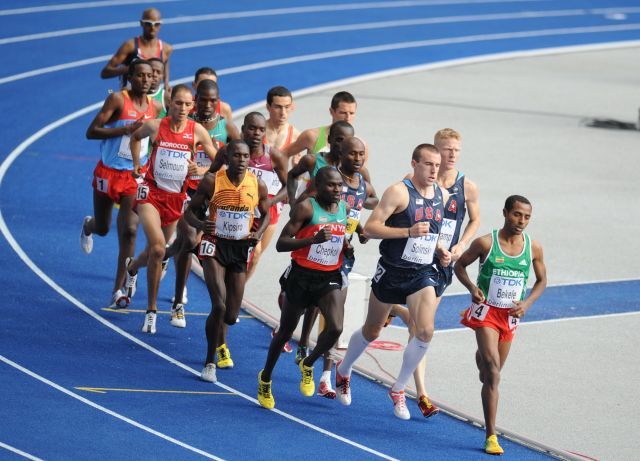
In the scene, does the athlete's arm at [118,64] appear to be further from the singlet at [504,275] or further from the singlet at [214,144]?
the singlet at [504,275]

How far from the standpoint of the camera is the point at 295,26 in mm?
28703

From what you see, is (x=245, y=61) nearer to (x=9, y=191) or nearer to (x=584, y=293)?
(x=9, y=191)

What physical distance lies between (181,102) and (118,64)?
375cm

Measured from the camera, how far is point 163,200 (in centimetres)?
1047

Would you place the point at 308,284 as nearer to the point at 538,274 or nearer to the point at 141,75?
the point at 538,274

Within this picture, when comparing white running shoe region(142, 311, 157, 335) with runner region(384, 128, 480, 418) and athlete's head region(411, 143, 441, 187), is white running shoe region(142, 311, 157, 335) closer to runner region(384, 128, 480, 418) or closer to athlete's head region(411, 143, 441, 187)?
runner region(384, 128, 480, 418)

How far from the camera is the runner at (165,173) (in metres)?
10.3

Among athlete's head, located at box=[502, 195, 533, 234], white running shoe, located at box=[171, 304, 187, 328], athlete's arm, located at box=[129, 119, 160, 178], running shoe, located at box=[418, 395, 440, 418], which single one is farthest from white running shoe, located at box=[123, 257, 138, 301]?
athlete's head, located at box=[502, 195, 533, 234]

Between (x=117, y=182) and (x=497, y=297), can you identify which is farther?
Answer: (x=117, y=182)

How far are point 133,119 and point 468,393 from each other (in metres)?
3.96

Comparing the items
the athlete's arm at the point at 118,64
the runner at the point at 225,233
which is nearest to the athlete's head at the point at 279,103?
the runner at the point at 225,233

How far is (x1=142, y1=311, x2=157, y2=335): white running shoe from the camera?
1050 centimetres

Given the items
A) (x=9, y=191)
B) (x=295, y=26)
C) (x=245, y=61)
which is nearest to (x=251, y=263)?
(x=9, y=191)

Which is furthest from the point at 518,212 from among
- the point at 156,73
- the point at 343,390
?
the point at 156,73
